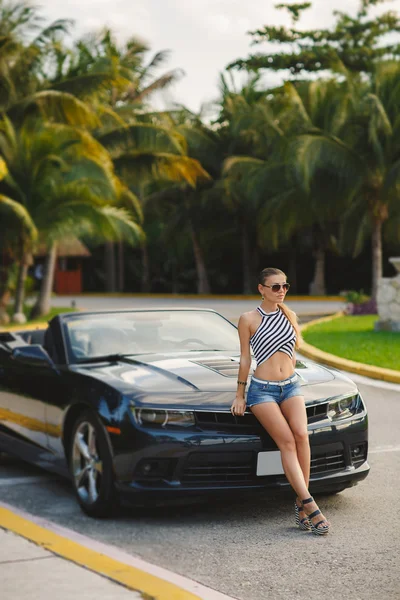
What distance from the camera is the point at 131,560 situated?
17.5ft

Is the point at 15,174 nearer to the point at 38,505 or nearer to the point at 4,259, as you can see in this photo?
the point at 4,259

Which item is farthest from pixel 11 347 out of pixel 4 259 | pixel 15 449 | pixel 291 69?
pixel 291 69

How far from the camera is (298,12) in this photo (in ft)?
153

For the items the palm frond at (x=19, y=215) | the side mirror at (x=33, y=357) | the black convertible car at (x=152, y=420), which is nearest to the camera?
the black convertible car at (x=152, y=420)

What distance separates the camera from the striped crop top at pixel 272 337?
621 cm

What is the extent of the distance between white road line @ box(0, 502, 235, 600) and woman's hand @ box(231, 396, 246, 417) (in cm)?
104

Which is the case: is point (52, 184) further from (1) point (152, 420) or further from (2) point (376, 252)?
(1) point (152, 420)

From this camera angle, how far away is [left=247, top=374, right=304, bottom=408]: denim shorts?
6.09m

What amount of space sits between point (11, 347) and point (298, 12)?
4097 centimetres

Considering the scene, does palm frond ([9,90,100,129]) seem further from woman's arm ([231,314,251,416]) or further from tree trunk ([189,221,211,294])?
tree trunk ([189,221,211,294])

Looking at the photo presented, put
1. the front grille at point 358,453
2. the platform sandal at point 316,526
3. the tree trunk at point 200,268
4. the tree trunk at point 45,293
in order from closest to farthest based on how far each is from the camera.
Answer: the platform sandal at point 316,526
the front grille at point 358,453
the tree trunk at point 45,293
the tree trunk at point 200,268

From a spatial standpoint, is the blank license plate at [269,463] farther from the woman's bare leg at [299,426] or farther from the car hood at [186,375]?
the car hood at [186,375]

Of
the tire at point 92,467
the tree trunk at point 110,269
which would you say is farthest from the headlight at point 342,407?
the tree trunk at point 110,269

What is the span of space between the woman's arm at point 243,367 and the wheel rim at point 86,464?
94 centimetres
